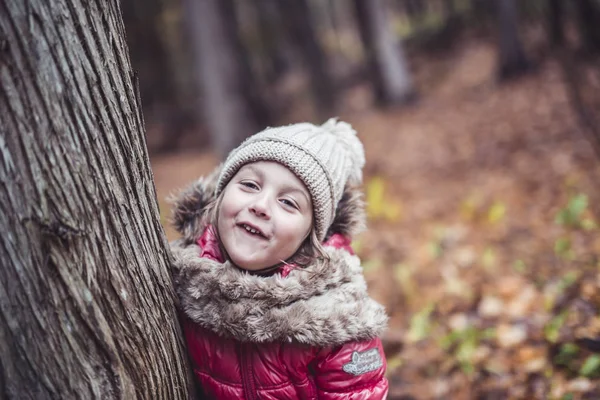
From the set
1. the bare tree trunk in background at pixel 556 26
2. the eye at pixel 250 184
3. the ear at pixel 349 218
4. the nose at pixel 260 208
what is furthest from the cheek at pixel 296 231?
A: the bare tree trunk in background at pixel 556 26

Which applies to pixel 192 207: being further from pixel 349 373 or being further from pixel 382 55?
pixel 382 55

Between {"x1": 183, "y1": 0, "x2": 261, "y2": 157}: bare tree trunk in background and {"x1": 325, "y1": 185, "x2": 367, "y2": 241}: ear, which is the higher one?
{"x1": 183, "y1": 0, "x2": 261, "y2": 157}: bare tree trunk in background

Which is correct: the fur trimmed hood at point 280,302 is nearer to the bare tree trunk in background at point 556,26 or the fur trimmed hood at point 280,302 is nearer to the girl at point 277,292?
the girl at point 277,292

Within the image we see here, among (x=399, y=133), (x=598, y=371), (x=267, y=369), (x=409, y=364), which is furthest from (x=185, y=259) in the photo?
(x=399, y=133)

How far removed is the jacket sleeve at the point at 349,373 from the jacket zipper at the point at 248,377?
258 mm

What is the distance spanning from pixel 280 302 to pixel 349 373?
1.30ft

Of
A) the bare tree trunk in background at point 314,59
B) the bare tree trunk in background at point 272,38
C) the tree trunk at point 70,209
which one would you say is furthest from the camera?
the bare tree trunk in background at point 272,38

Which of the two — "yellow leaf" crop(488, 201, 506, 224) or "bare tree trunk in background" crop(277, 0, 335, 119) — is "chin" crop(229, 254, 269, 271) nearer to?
"yellow leaf" crop(488, 201, 506, 224)

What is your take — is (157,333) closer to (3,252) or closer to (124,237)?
(124,237)

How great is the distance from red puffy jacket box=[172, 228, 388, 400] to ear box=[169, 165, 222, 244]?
27 cm

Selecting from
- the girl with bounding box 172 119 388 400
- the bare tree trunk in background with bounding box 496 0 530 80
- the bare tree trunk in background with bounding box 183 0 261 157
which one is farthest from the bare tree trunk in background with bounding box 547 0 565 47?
the bare tree trunk in background with bounding box 496 0 530 80

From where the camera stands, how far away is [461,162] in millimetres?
7266

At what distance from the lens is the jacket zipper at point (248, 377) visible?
176 centimetres

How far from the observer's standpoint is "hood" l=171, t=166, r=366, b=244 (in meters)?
2.15
